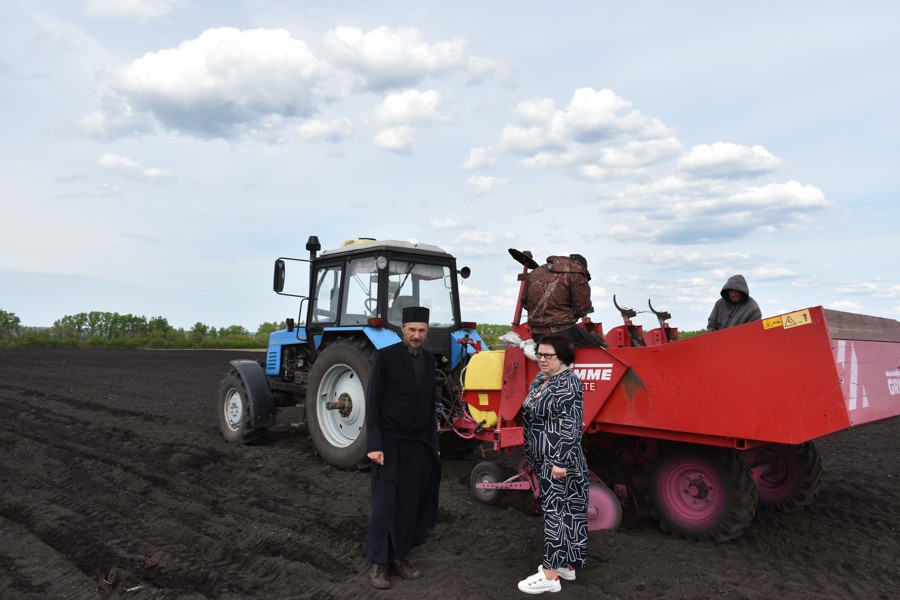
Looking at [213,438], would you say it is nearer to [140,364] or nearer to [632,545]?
[632,545]

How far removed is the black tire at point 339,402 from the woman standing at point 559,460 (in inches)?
120

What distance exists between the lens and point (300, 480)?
257 inches

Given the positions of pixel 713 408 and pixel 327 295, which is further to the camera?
pixel 327 295

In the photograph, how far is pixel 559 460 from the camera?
3.88 m

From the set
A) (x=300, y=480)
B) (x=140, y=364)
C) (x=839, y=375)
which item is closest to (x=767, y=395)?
(x=839, y=375)

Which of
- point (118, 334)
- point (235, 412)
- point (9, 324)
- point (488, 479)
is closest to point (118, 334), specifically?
point (118, 334)

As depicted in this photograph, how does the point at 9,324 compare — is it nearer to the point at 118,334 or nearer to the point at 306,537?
the point at 118,334

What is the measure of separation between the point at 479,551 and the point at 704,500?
1.66m

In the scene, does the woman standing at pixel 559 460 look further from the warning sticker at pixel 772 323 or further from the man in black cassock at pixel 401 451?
the warning sticker at pixel 772 323

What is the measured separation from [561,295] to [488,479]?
67.7 inches

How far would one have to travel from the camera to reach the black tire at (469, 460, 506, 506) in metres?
5.59

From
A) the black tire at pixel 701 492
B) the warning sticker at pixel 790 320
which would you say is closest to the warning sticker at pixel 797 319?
the warning sticker at pixel 790 320

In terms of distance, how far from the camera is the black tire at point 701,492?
15.0ft

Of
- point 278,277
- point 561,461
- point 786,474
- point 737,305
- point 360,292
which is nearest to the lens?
point 561,461
